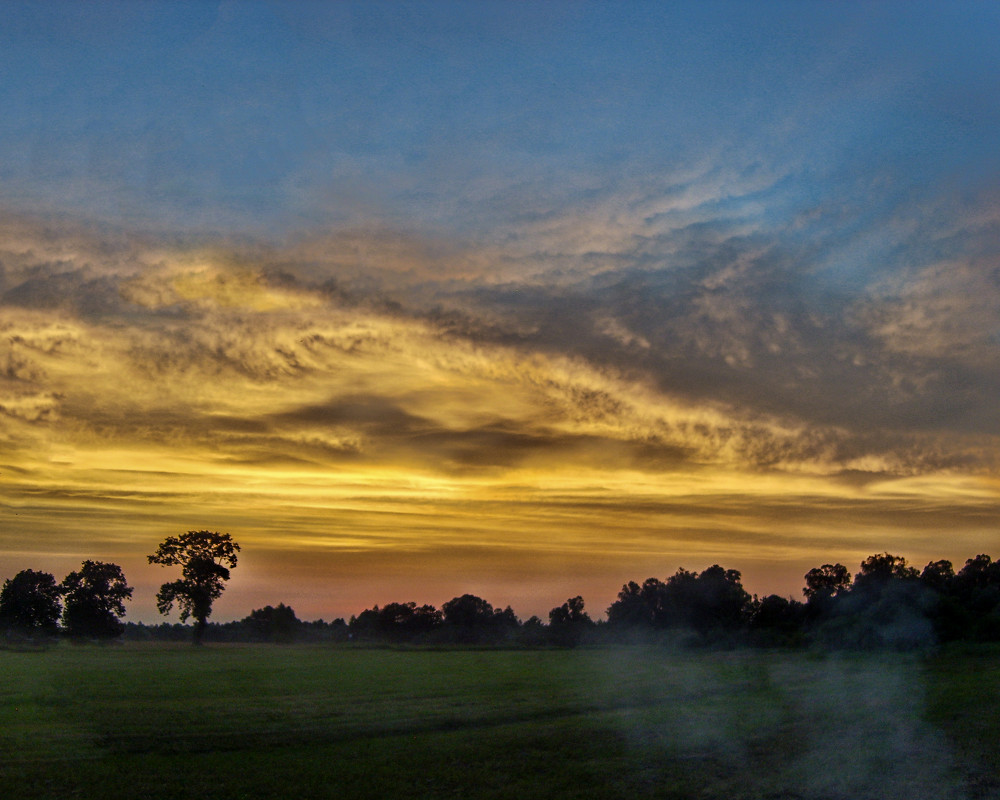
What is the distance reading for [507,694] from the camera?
36125 millimetres

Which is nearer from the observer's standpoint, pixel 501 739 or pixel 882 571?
pixel 501 739

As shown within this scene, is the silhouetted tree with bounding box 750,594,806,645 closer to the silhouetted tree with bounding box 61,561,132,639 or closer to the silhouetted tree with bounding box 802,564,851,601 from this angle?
the silhouetted tree with bounding box 802,564,851,601

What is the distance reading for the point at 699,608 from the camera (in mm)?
108312

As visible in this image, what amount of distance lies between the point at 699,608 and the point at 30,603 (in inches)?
3939

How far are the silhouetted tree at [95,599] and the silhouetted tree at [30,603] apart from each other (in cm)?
269

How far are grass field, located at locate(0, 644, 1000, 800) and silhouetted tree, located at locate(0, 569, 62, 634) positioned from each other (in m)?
91.3

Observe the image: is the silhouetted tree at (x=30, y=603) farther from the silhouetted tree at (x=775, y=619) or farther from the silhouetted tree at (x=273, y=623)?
the silhouetted tree at (x=775, y=619)

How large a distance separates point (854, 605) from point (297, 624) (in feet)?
450

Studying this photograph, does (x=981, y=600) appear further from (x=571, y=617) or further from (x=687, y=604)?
(x=571, y=617)

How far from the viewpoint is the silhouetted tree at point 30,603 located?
11831 cm

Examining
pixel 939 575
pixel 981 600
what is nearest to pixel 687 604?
pixel 939 575

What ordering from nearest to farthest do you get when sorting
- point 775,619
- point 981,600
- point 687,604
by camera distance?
point 981,600
point 775,619
point 687,604

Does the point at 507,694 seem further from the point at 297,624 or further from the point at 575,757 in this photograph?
the point at 297,624

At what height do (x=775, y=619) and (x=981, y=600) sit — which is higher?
(x=981, y=600)
